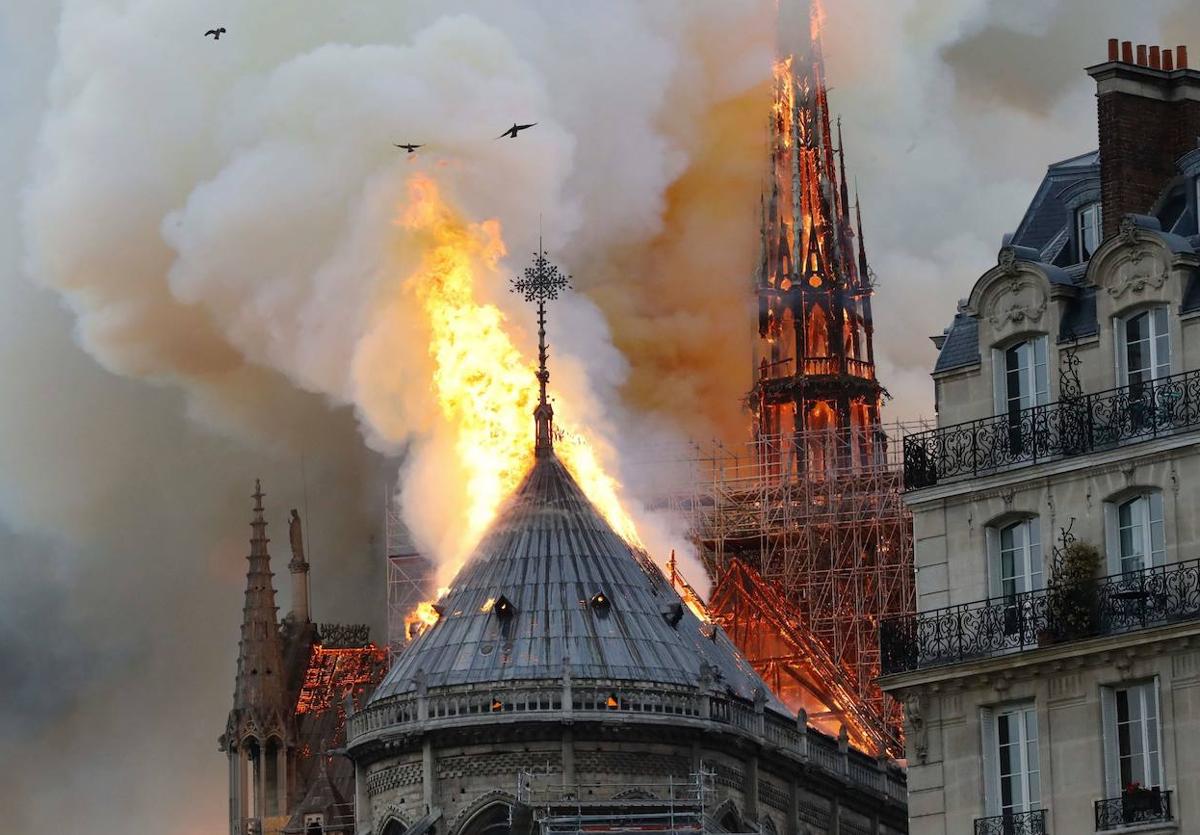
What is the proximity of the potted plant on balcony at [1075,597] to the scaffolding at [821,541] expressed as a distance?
56.2 meters

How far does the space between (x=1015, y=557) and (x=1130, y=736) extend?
433 centimetres

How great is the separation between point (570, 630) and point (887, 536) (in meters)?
25.6

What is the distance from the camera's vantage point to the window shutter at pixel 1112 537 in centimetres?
7219

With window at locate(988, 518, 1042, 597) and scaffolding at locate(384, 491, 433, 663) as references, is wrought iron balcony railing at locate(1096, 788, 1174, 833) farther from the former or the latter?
scaffolding at locate(384, 491, 433, 663)

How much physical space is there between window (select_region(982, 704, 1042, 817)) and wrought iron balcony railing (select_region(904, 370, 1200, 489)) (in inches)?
164

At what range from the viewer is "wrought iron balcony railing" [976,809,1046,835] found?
71.6m

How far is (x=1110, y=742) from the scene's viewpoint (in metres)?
71.2

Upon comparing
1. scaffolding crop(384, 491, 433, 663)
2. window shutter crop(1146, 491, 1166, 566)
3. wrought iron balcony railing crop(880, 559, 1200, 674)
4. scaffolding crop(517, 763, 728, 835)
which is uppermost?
scaffolding crop(384, 491, 433, 663)

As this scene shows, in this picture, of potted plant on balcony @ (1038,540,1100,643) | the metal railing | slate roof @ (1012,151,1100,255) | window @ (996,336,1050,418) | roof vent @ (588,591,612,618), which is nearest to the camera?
potted plant on balcony @ (1038,540,1100,643)

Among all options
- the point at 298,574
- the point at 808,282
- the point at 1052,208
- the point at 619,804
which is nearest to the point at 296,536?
the point at 298,574

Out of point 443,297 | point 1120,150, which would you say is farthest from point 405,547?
point 1120,150

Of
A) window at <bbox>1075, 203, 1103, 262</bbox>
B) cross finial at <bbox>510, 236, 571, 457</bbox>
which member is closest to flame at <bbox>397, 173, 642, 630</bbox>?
cross finial at <bbox>510, 236, 571, 457</bbox>

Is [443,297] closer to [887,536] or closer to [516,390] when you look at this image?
[516,390]

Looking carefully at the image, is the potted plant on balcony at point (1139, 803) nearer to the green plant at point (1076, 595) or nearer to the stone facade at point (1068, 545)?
the stone facade at point (1068, 545)
